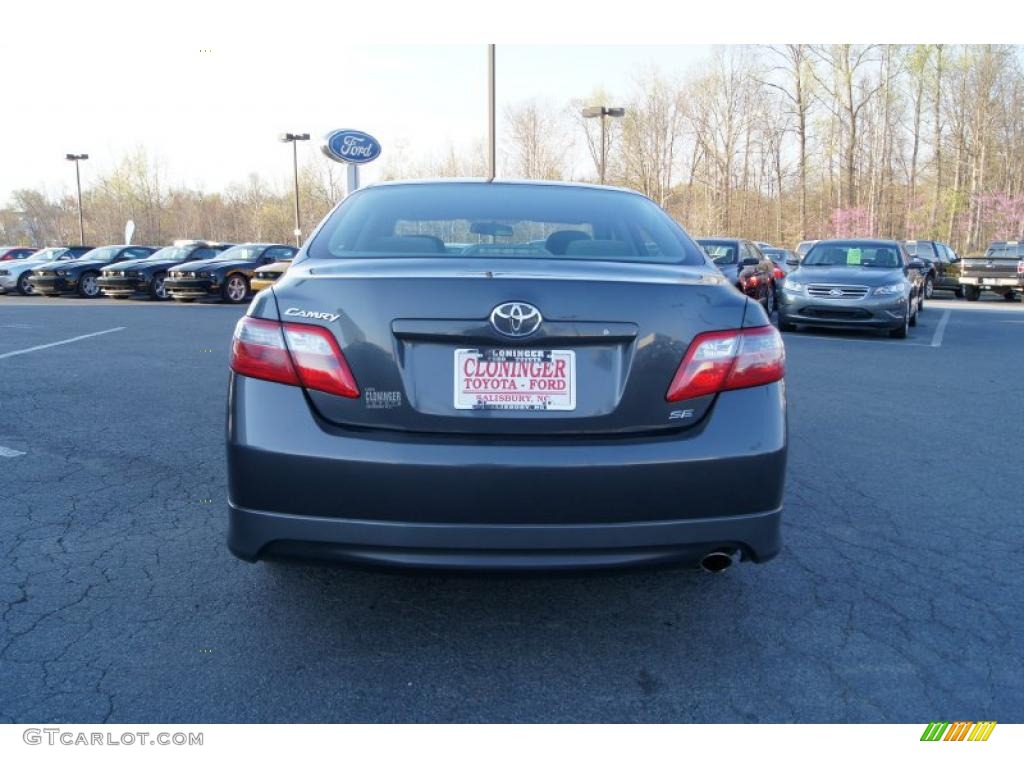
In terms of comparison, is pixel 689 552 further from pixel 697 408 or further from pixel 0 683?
pixel 0 683

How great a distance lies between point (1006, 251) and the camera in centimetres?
2456

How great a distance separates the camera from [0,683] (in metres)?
2.39

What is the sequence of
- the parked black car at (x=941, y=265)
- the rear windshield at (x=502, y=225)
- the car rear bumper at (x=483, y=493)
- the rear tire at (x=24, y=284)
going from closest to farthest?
the car rear bumper at (x=483, y=493), the rear windshield at (x=502, y=225), the rear tire at (x=24, y=284), the parked black car at (x=941, y=265)

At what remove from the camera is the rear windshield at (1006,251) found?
23.4 metres

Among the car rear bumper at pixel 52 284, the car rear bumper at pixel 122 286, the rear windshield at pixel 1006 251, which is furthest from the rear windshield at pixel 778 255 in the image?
the car rear bumper at pixel 52 284

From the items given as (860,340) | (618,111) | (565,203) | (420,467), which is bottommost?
(860,340)

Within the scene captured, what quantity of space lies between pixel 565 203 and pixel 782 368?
142 cm

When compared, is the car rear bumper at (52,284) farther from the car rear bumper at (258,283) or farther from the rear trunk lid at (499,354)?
the rear trunk lid at (499,354)

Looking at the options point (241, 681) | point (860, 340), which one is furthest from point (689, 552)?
point (860, 340)

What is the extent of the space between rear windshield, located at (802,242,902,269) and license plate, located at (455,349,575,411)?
1240 centimetres

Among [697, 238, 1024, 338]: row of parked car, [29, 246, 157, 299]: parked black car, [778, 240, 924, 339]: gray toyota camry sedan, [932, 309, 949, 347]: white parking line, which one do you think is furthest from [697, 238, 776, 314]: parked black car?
[29, 246, 157, 299]: parked black car

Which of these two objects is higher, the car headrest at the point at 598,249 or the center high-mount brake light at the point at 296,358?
the car headrest at the point at 598,249

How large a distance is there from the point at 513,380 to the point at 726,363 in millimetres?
664

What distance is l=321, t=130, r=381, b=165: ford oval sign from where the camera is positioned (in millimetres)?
23266
